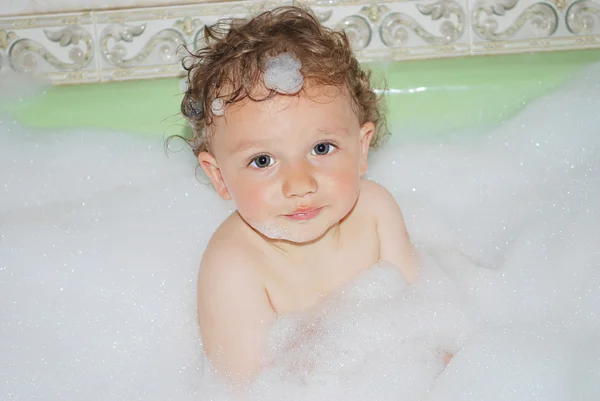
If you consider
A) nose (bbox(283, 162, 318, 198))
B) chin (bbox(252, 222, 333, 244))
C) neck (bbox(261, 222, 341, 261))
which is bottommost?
neck (bbox(261, 222, 341, 261))

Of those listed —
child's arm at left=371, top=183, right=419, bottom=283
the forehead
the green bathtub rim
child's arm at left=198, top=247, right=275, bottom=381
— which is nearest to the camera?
the forehead

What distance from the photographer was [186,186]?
1.73m

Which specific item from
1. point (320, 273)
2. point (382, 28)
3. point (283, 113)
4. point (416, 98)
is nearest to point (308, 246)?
point (320, 273)

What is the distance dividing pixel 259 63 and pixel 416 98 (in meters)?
0.46

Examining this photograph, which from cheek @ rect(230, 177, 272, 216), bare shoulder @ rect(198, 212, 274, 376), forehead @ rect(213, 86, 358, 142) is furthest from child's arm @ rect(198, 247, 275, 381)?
forehead @ rect(213, 86, 358, 142)

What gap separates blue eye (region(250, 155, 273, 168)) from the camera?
1.33 meters

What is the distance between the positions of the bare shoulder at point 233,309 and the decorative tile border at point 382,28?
0.50 m

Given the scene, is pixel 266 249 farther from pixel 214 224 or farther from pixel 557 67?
pixel 557 67

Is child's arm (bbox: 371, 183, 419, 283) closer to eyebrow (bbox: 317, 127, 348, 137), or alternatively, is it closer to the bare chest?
the bare chest

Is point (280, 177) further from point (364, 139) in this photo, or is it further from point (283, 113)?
point (364, 139)

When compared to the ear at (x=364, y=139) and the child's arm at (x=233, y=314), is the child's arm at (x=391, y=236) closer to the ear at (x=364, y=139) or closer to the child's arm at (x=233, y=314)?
the ear at (x=364, y=139)

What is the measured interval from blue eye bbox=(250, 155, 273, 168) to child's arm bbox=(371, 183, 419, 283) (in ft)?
0.89

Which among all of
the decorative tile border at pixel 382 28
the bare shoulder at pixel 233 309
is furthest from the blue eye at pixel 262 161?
the decorative tile border at pixel 382 28

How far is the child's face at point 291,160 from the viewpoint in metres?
1.31
